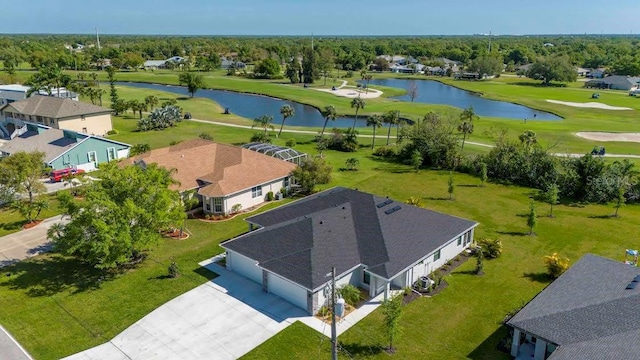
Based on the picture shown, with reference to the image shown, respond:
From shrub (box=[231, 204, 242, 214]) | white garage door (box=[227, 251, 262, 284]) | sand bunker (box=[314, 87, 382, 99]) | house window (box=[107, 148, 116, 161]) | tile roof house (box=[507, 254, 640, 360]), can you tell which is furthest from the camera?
sand bunker (box=[314, 87, 382, 99])

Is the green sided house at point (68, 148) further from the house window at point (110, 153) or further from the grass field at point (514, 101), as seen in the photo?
the grass field at point (514, 101)

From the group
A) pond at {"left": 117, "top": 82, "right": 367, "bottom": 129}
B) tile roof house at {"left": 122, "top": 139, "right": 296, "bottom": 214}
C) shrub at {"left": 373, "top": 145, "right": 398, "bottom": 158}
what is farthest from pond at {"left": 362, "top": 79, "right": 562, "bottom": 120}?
tile roof house at {"left": 122, "top": 139, "right": 296, "bottom": 214}

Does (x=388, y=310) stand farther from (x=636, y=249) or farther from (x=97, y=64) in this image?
(x=97, y=64)

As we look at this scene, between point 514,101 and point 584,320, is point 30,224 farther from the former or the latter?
point 514,101

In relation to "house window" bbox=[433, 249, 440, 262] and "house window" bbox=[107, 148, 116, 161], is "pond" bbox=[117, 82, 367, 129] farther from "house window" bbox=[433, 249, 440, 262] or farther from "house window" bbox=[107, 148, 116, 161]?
"house window" bbox=[433, 249, 440, 262]

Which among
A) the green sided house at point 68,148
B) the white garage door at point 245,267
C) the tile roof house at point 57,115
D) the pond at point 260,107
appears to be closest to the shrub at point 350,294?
the white garage door at point 245,267
